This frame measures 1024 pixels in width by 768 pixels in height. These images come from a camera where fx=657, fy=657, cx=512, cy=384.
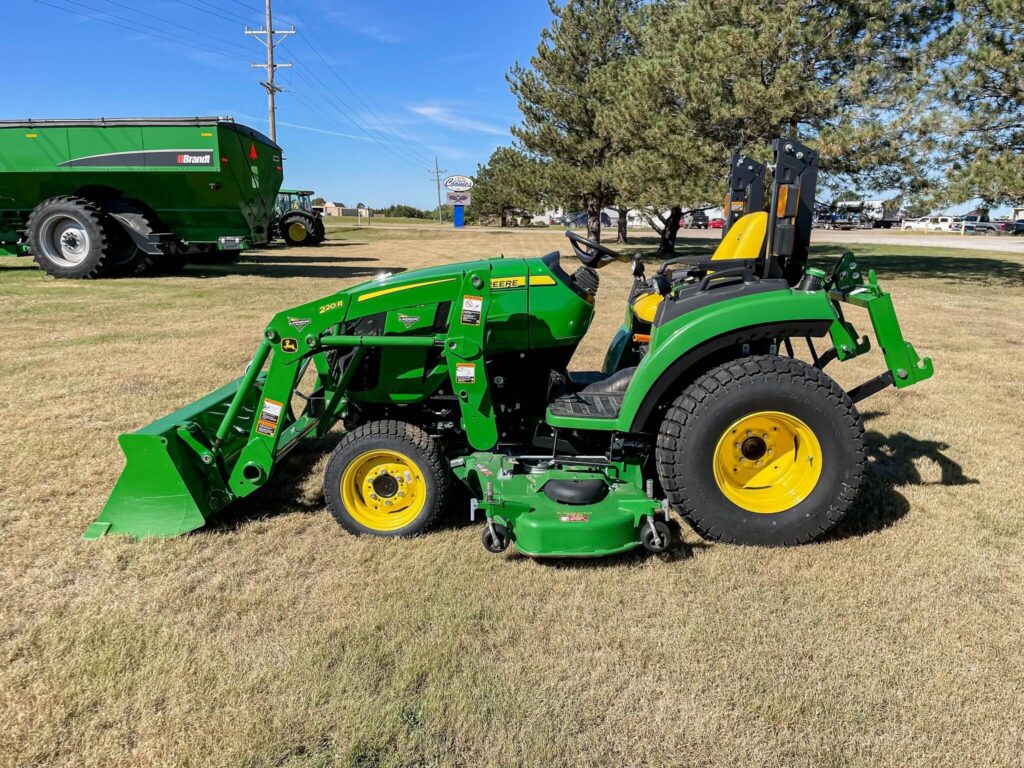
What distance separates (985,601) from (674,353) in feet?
5.18

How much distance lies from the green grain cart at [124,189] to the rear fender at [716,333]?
10.3 metres

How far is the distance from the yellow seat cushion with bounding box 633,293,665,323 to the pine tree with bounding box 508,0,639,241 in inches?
645

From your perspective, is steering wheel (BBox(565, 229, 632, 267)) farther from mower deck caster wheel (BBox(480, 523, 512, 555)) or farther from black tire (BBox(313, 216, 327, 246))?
black tire (BBox(313, 216, 327, 246))

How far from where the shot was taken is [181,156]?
35.6 ft

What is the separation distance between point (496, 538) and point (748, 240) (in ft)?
7.94

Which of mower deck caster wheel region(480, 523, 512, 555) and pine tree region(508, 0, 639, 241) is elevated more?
pine tree region(508, 0, 639, 241)

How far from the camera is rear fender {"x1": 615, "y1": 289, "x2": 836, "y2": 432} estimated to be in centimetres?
288

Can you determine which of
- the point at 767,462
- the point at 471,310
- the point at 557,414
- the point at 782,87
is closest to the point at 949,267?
the point at 782,87

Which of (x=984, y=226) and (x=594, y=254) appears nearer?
(x=594, y=254)

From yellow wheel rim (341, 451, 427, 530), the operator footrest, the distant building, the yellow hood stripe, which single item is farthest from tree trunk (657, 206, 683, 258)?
the distant building

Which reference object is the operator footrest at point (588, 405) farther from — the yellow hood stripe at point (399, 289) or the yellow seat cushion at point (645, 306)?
the yellow seat cushion at point (645, 306)

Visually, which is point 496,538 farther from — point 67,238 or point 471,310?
point 67,238

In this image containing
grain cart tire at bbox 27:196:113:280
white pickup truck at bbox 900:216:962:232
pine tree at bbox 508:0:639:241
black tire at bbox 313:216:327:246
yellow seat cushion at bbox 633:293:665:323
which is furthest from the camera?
white pickup truck at bbox 900:216:962:232

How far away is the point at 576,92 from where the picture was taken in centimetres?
2089
